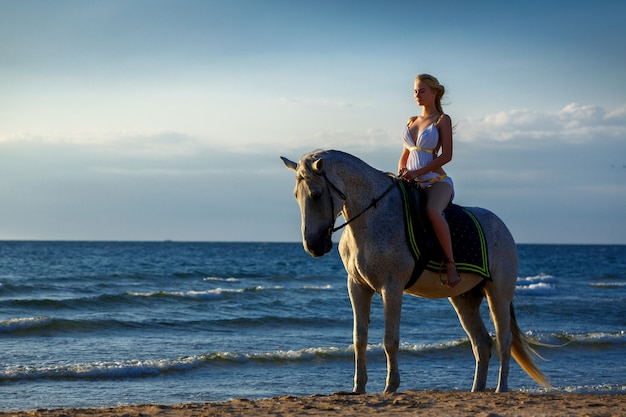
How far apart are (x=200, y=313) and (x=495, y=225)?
43.2 ft

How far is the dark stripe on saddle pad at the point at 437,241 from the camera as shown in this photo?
6.36 metres

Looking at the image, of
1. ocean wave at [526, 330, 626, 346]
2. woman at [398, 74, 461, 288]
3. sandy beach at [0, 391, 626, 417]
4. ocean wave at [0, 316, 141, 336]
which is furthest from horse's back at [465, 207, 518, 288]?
ocean wave at [0, 316, 141, 336]

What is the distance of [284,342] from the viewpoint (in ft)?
47.6

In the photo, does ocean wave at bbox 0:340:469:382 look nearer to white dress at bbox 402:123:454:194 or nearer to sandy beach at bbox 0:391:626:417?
sandy beach at bbox 0:391:626:417

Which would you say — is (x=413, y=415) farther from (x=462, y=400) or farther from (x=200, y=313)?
(x=200, y=313)

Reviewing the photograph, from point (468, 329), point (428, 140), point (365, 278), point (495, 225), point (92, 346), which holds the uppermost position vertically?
point (428, 140)

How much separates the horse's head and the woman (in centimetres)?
88

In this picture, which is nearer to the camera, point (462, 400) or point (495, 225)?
point (462, 400)

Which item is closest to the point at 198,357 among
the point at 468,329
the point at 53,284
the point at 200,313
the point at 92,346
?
the point at 92,346

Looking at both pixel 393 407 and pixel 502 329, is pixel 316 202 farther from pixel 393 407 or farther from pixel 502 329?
pixel 502 329

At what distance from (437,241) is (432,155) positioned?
736 mm

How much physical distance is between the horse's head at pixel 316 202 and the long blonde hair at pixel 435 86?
1342mm

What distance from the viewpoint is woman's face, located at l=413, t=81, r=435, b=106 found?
673 centimetres

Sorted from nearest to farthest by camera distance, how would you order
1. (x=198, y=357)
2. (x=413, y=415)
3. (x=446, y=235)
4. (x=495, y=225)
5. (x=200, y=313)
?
1. (x=413, y=415)
2. (x=446, y=235)
3. (x=495, y=225)
4. (x=198, y=357)
5. (x=200, y=313)
